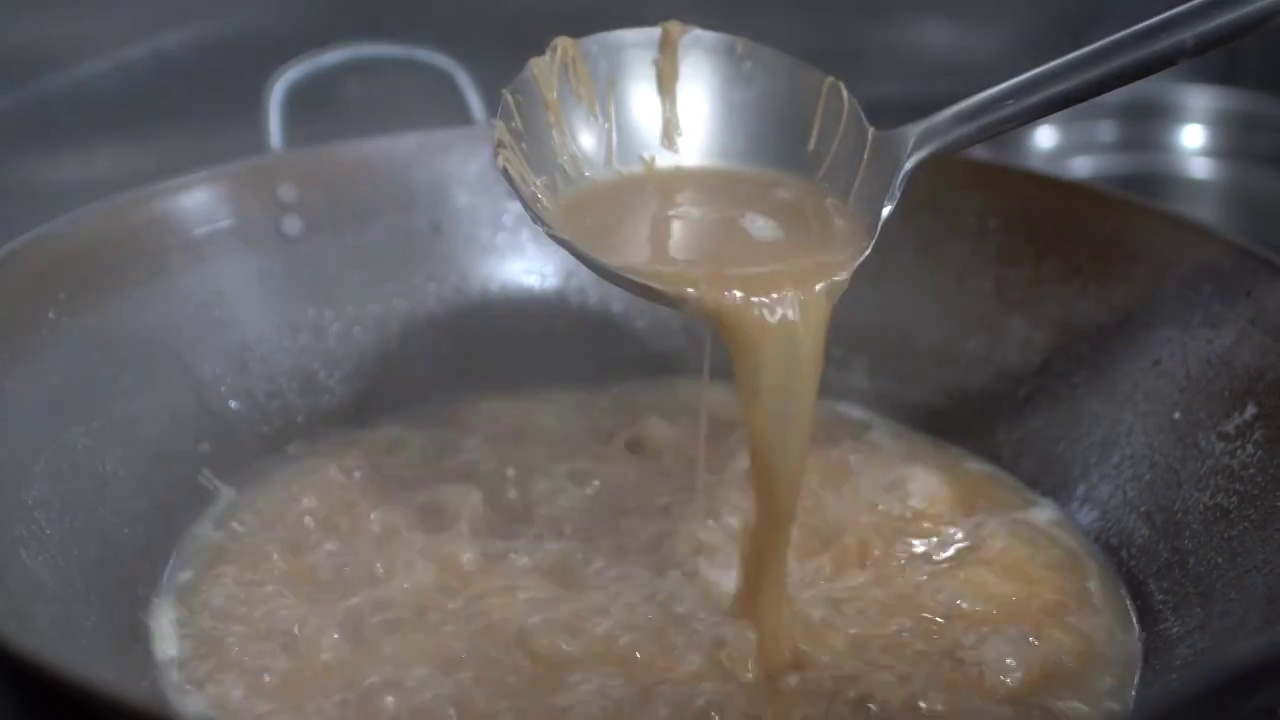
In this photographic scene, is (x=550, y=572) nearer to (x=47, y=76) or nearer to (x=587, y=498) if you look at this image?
(x=587, y=498)

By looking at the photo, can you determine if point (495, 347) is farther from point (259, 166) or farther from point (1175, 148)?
point (1175, 148)

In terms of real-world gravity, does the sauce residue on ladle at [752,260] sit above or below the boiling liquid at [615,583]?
above

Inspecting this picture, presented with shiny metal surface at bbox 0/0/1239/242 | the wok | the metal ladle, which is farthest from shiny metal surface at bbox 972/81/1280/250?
the metal ladle

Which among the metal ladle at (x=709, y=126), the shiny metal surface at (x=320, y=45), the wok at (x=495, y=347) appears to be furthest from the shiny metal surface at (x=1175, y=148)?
the metal ladle at (x=709, y=126)

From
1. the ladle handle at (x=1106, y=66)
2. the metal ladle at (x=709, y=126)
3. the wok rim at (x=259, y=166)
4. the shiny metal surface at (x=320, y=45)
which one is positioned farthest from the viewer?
the shiny metal surface at (x=320, y=45)

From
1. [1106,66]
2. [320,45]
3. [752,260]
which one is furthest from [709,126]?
[320,45]

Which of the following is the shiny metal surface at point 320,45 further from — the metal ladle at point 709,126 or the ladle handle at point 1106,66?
the ladle handle at point 1106,66

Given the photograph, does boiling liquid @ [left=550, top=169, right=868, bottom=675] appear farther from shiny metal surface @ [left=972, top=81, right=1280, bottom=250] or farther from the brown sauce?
shiny metal surface @ [left=972, top=81, right=1280, bottom=250]
